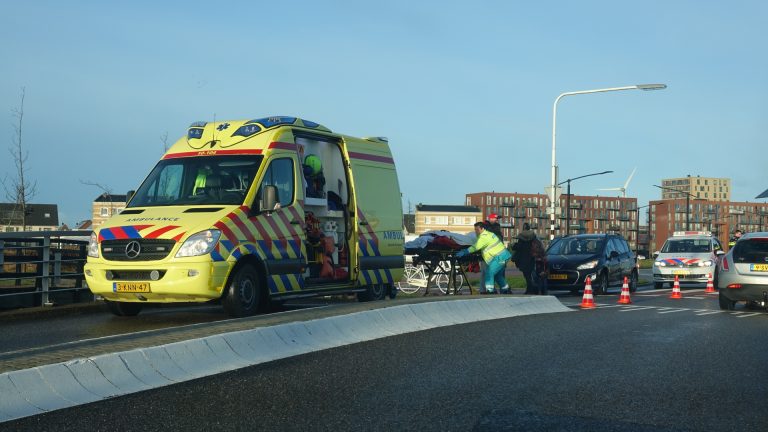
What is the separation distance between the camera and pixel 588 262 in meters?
23.7

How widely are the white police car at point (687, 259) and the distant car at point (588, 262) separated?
3.29 m

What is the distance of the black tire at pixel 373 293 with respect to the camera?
52.2ft

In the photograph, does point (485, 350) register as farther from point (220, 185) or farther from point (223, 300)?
point (220, 185)

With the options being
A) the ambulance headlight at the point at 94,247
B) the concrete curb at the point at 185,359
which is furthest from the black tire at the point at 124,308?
the concrete curb at the point at 185,359

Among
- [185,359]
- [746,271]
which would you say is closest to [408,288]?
[746,271]

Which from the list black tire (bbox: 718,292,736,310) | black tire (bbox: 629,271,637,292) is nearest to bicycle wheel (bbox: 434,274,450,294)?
black tire (bbox: 629,271,637,292)

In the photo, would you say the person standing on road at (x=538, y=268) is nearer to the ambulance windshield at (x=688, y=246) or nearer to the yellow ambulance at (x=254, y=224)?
the yellow ambulance at (x=254, y=224)

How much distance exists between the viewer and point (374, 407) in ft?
20.5

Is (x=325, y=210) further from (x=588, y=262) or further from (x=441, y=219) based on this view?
(x=441, y=219)

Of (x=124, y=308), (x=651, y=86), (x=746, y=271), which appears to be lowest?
(x=124, y=308)

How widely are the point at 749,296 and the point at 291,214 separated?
886cm

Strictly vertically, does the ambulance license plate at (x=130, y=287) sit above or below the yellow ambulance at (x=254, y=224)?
below

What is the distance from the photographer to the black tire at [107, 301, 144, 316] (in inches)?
507

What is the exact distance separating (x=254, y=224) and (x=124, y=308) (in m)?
2.41
